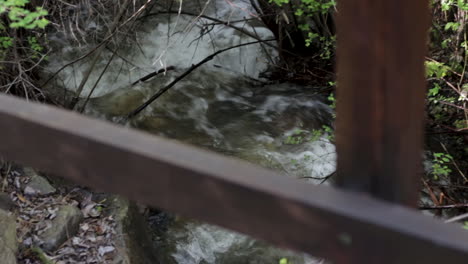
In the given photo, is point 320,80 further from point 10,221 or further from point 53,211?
point 10,221

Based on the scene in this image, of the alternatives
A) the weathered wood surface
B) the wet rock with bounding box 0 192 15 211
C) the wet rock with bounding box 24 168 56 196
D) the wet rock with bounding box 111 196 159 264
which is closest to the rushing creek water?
the wet rock with bounding box 111 196 159 264

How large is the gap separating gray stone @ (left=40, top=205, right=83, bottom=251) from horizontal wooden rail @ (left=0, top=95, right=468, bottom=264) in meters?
2.91

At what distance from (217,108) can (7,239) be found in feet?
11.6

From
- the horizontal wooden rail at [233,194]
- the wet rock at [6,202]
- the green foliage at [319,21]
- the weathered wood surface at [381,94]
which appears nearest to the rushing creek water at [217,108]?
the green foliage at [319,21]

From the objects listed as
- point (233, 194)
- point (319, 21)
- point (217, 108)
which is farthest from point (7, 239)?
point (319, 21)

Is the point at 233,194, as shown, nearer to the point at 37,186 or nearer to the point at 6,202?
the point at 6,202

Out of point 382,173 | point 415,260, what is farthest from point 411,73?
point 415,260

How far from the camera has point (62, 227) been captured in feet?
12.3

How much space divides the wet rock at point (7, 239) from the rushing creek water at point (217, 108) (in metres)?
1.31

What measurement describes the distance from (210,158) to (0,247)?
284cm

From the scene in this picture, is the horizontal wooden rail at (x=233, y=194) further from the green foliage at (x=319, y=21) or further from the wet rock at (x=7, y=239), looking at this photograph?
the green foliage at (x=319, y=21)

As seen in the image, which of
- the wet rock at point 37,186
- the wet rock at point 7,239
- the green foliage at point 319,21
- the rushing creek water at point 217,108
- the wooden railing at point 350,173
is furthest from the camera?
the green foliage at point 319,21

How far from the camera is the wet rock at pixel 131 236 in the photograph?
3735 millimetres

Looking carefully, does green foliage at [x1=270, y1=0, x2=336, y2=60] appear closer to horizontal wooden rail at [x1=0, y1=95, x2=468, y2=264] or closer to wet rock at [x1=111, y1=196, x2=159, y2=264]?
wet rock at [x1=111, y1=196, x2=159, y2=264]
